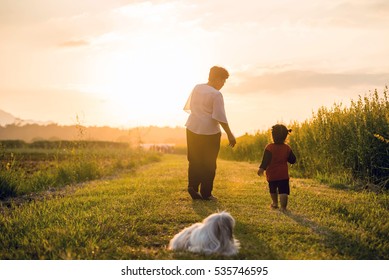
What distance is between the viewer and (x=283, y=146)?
24.1 ft

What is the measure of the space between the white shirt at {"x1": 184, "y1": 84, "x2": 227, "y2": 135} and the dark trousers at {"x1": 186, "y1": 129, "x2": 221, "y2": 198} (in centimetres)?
12

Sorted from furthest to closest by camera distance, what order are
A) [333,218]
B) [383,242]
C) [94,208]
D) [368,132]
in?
[368,132], [94,208], [333,218], [383,242]

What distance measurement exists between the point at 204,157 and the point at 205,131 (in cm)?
51

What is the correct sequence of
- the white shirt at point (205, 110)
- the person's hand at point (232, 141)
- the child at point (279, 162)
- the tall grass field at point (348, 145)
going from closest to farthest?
1. the child at point (279, 162)
2. the person's hand at point (232, 141)
3. the white shirt at point (205, 110)
4. the tall grass field at point (348, 145)

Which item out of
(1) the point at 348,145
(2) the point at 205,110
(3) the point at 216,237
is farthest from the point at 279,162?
(1) the point at 348,145

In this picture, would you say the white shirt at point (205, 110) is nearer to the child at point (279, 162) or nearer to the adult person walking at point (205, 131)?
the adult person walking at point (205, 131)

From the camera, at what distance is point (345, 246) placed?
16.7ft

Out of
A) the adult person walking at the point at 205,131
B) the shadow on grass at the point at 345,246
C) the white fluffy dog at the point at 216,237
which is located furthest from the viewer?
the adult person walking at the point at 205,131

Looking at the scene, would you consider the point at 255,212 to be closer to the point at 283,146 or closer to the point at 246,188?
the point at 283,146

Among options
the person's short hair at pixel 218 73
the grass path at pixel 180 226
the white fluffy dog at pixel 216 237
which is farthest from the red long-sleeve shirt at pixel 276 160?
the white fluffy dog at pixel 216 237

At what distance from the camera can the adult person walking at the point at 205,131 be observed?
8.20m
